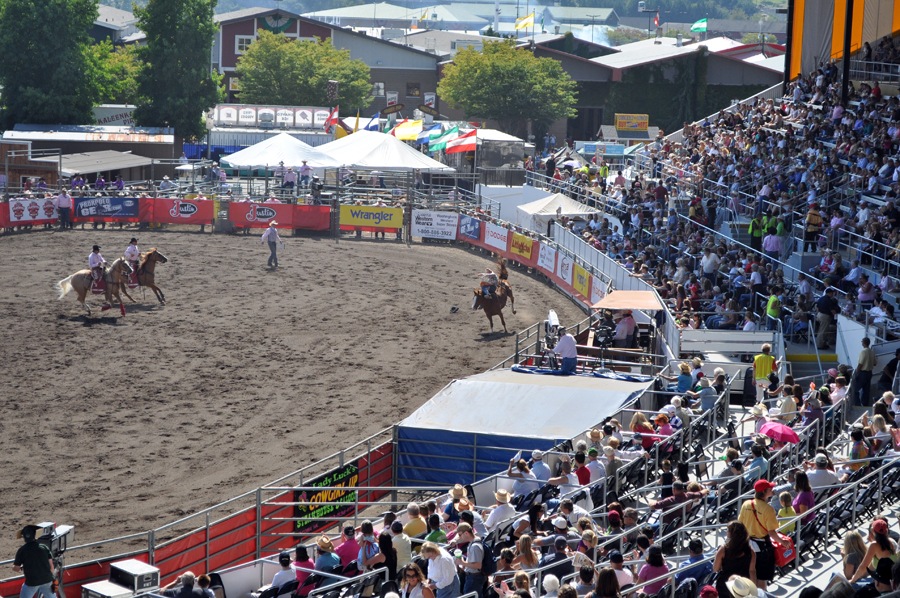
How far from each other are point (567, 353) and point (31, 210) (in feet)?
86.3

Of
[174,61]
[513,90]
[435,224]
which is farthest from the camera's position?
[513,90]

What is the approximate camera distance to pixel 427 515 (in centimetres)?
1392

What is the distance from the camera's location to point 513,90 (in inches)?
2876

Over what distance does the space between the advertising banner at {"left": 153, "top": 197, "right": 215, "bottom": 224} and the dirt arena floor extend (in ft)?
10.9

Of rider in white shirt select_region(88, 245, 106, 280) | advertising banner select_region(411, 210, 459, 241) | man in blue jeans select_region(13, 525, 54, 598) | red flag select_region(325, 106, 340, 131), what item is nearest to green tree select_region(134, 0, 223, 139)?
red flag select_region(325, 106, 340, 131)

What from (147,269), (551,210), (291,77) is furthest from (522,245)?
(291,77)

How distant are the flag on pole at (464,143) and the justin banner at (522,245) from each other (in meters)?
8.39

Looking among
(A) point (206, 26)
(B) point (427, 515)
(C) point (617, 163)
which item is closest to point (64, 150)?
(A) point (206, 26)

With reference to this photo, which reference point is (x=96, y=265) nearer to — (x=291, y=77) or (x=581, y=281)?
(x=581, y=281)

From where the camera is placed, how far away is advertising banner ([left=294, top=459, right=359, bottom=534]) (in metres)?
16.1

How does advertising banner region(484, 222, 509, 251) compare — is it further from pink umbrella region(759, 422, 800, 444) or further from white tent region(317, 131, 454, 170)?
pink umbrella region(759, 422, 800, 444)

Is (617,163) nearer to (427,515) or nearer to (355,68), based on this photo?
(355,68)

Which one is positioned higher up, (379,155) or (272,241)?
(379,155)

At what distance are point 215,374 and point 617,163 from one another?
36.9 m
